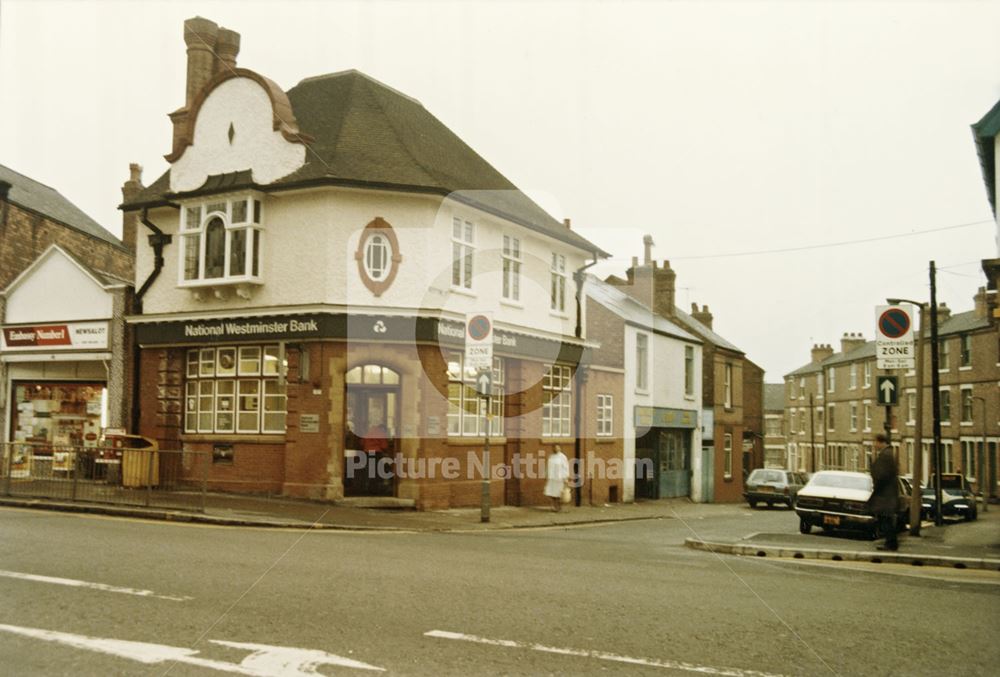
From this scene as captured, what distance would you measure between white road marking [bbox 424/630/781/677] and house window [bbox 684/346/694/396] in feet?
106

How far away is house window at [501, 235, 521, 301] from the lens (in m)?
24.0

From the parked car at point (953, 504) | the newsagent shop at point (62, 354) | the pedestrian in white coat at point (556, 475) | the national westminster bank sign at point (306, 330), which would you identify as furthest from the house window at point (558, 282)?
the parked car at point (953, 504)

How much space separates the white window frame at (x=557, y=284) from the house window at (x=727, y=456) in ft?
60.9

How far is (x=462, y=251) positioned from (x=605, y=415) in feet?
35.0

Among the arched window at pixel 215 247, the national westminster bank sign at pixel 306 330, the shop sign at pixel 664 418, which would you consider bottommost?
the shop sign at pixel 664 418

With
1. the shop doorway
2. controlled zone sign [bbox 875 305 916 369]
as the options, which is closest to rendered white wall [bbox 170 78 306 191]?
controlled zone sign [bbox 875 305 916 369]

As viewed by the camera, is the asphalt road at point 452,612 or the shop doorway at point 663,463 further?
the shop doorway at point 663,463

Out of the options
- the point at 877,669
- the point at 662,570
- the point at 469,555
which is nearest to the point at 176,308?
the point at 469,555

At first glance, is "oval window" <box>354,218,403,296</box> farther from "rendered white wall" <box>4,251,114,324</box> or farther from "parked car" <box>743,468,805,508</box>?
"parked car" <box>743,468,805,508</box>

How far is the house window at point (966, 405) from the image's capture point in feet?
167

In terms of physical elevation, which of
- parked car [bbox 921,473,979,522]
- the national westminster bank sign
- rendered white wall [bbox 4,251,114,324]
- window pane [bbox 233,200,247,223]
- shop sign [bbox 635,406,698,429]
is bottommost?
parked car [bbox 921,473,979,522]

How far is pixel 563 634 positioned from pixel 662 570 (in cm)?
427

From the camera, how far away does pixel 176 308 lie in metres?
22.2

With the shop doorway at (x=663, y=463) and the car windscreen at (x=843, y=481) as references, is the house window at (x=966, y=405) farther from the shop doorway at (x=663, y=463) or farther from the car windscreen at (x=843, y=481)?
the car windscreen at (x=843, y=481)
